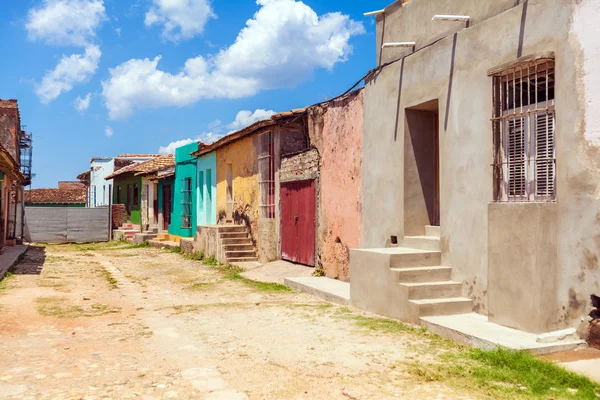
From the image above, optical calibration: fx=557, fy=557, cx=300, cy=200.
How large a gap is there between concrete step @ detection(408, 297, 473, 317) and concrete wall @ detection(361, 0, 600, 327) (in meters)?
0.16

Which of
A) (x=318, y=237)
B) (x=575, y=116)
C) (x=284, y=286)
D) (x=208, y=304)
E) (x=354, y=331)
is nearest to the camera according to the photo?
(x=575, y=116)

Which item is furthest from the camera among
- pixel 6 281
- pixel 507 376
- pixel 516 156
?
pixel 6 281

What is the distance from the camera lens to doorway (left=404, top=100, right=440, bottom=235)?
837 centimetres

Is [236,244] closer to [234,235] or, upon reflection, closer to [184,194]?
[234,235]

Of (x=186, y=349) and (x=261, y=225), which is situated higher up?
(x=261, y=225)

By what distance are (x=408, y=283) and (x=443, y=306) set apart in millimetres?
549

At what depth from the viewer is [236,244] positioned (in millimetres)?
14492

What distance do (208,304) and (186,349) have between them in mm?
2946

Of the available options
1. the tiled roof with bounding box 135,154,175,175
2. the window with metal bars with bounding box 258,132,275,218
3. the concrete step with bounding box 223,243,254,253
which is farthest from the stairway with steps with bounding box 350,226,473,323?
the tiled roof with bounding box 135,154,175,175

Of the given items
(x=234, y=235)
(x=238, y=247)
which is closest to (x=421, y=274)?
(x=238, y=247)

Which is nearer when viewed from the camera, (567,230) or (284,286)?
(567,230)

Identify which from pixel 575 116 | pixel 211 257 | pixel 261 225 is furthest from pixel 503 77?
pixel 211 257

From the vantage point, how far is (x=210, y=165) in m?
18.4

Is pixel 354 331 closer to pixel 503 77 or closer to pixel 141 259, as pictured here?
pixel 503 77
